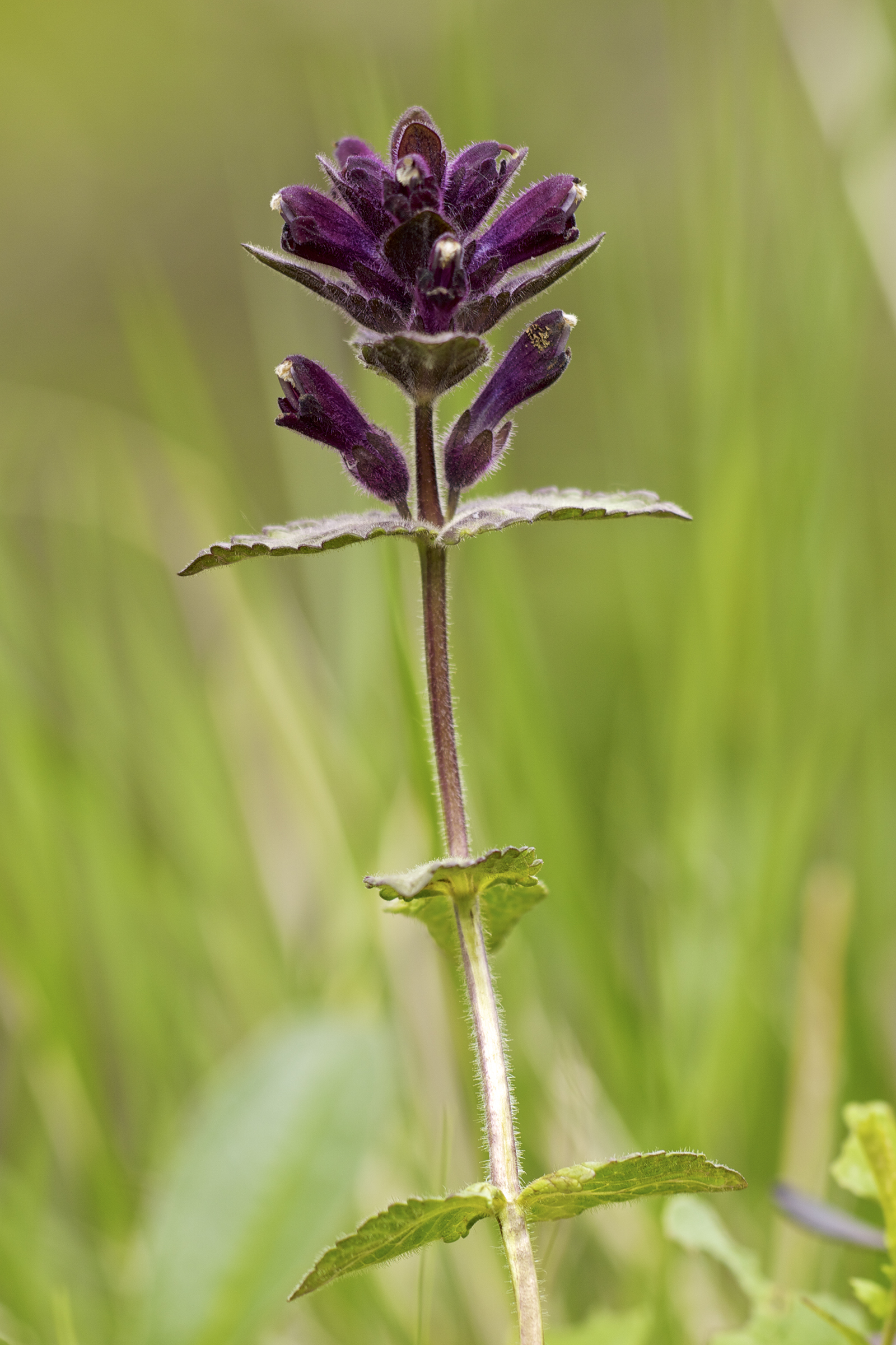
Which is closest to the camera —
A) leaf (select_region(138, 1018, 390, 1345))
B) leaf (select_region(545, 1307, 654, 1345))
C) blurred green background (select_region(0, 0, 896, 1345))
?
leaf (select_region(545, 1307, 654, 1345))

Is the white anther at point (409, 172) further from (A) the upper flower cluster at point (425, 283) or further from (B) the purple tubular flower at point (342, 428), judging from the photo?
(B) the purple tubular flower at point (342, 428)

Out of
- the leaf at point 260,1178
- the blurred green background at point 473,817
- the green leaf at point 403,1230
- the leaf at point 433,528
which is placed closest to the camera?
Answer: the green leaf at point 403,1230

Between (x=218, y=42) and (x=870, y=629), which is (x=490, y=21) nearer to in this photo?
(x=218, y=42)

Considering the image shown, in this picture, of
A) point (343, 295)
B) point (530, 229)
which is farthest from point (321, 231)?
point (530, 229)

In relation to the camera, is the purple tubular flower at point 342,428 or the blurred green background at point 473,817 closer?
the purple tubular flower at point 342,428

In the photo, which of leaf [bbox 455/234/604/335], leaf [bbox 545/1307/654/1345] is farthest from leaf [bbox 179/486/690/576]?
leaf [bbox 545/1307/654/1345]

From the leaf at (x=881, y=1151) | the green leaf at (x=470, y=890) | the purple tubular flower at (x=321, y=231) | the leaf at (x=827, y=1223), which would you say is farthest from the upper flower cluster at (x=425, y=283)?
the leaf at (x=827, y=1223)

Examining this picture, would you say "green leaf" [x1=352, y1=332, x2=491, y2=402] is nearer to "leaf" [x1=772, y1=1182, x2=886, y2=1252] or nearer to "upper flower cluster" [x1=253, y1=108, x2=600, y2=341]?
"upper flower cluster" [x1=253, y1=108, x2=600, y2=341]
